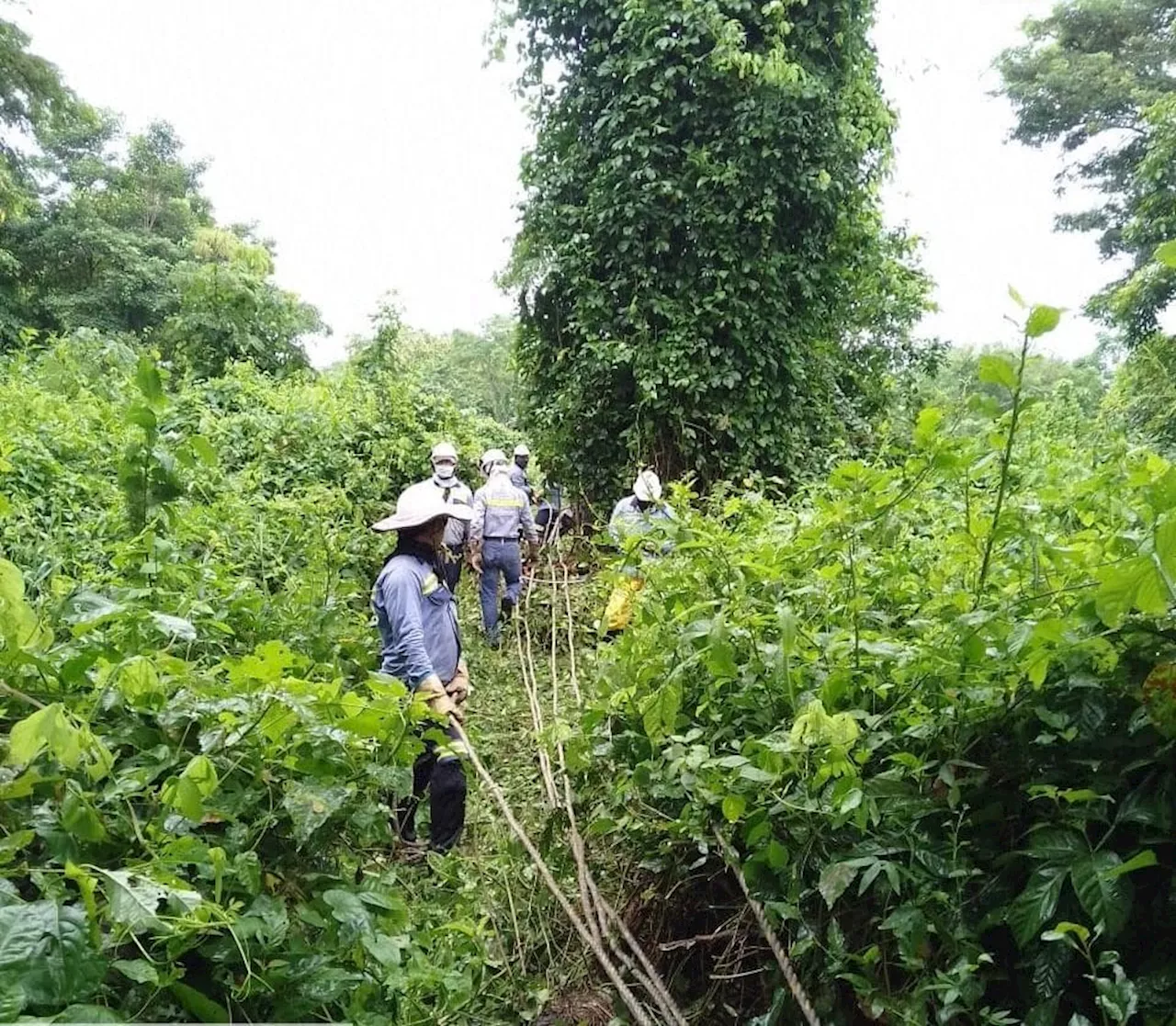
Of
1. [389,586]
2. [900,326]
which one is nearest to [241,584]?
[389,586]

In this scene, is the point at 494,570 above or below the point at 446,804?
above

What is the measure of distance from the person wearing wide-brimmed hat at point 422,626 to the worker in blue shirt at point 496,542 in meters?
3.35

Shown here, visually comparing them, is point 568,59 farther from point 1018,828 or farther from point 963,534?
point 1018,828

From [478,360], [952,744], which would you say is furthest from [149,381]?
[478,360]

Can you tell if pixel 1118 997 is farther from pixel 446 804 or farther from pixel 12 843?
pixel 446 804

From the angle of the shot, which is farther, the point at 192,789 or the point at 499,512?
the point at 499,512

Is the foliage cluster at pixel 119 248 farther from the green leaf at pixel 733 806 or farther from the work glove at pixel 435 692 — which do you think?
the green leaf at pixel 733 806

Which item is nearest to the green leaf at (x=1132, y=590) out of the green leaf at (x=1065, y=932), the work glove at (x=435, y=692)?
the green leaf at (x=1065, y=932)

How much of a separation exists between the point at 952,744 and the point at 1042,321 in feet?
3.11

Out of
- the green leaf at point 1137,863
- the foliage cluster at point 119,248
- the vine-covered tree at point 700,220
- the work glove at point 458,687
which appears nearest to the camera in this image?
the green leaf at point 1137,863

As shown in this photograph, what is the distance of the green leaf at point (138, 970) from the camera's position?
1370 mm

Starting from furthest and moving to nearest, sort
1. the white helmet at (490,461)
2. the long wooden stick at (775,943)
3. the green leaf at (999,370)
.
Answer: the white helmet at (490,461) < the long wooden stick at (775,943) < the green leaf at (999,370)

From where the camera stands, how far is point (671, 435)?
991cm

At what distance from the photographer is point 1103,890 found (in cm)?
164
